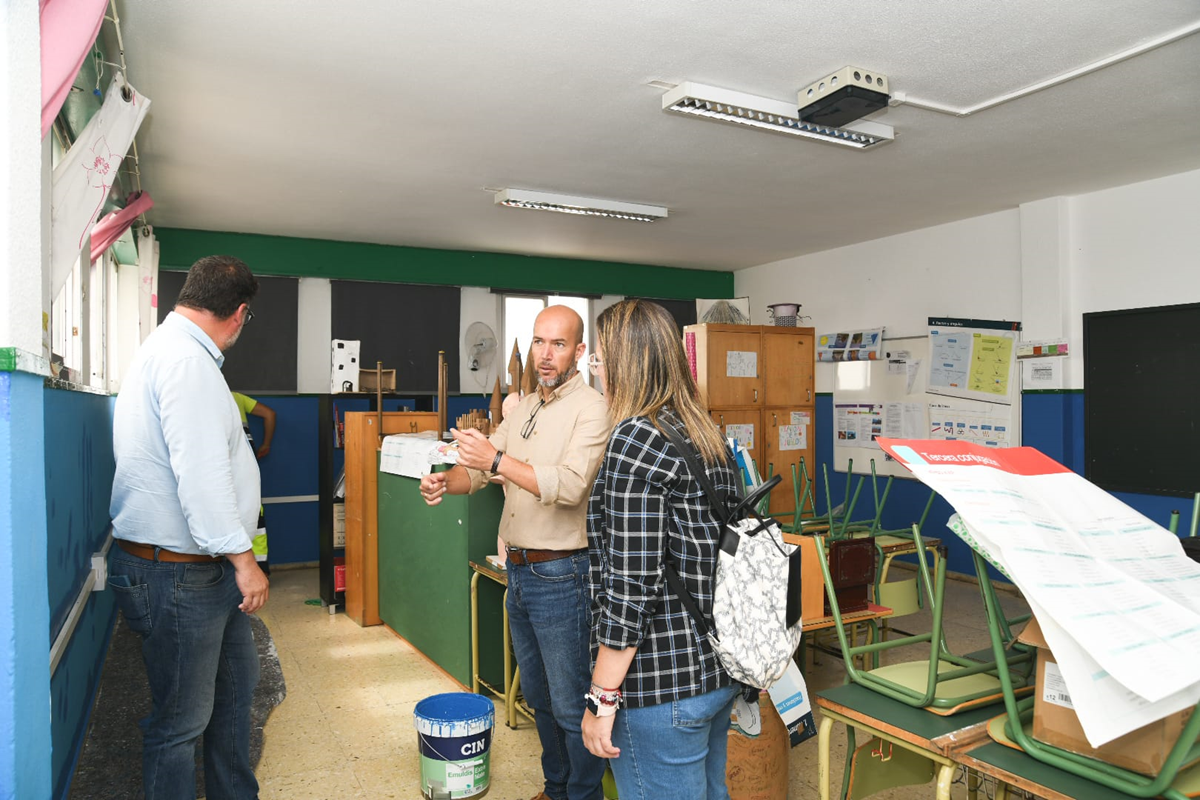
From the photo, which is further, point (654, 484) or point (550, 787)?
point (550, 787)

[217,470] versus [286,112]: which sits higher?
[286,112]

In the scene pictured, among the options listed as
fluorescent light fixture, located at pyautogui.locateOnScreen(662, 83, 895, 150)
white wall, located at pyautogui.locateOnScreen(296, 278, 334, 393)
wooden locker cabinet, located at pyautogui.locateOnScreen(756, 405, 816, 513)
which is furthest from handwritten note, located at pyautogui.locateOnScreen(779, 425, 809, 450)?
white wall, located at pyautogui.locateOnScreen(296, 278, 334, 393)

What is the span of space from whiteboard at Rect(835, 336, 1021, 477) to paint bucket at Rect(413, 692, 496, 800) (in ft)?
14.4

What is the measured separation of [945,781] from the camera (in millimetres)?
1505

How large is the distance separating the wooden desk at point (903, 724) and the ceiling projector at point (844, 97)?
9.05ft

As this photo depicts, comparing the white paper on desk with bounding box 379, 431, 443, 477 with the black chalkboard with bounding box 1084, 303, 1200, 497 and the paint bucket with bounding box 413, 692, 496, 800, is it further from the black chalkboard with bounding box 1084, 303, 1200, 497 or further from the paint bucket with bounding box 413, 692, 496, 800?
the black chalkboard with bounding box 1084, 303, 1200, 497

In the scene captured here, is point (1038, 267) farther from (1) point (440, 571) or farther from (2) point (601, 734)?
(2) point (601, 734)

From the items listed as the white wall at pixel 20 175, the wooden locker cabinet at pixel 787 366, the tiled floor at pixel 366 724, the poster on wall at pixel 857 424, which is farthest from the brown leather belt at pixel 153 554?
the poster on wall at pixel 857 424

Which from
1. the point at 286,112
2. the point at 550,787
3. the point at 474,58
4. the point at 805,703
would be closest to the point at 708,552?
the point at 805,703

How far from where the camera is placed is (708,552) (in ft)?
5.18

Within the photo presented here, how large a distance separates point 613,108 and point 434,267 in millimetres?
3952

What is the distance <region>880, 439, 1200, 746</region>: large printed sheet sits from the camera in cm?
120

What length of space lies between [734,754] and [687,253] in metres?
6.21

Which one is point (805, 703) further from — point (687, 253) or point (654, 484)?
Answer: point (687, 253)
